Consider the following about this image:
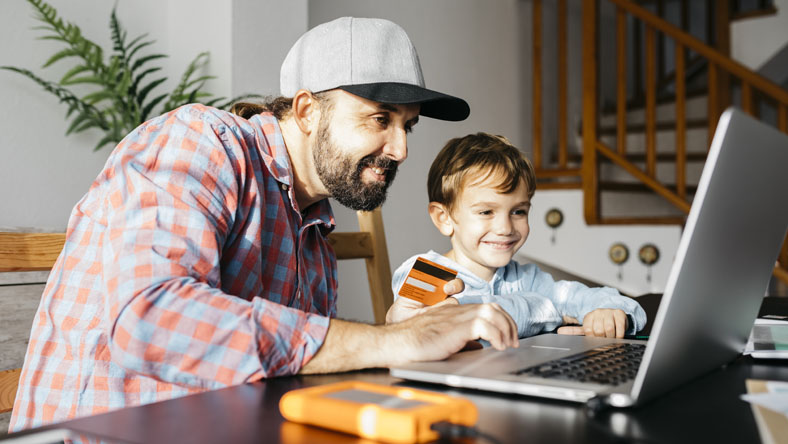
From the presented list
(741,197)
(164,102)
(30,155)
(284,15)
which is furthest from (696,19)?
(741,197)

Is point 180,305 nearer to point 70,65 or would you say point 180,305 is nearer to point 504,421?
point 504,421

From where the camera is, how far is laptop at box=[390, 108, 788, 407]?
54cm

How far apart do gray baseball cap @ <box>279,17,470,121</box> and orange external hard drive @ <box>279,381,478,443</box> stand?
2.15 feet

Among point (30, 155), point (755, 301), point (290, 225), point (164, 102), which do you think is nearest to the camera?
point (755, 301)

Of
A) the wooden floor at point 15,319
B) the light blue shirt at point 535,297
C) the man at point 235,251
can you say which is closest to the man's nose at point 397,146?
the man at point 235,251

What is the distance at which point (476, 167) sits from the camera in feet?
4.92

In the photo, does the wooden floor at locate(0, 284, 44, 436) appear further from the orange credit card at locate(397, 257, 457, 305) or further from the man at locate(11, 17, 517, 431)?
the orange credit card at locate(397, 257, 457, 305)

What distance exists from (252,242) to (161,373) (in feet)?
1.00

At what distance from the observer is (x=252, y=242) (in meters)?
1.03

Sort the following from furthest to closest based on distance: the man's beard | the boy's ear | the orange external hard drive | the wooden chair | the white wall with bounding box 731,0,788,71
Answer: the white wall with bounding box 731,0,788,71 → the boy's ear → the man's beard → the wooden chair → the orange external hard drive

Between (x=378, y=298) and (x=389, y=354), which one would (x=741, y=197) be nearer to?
(x=389, y=354)

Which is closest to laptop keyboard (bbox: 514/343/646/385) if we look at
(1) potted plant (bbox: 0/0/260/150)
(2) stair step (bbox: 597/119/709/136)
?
(1) potted plant (bbox: 0/0/260/150)

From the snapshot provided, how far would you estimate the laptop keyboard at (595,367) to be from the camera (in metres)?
0.64

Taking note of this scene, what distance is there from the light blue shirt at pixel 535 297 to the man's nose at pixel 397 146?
211 millimetres
